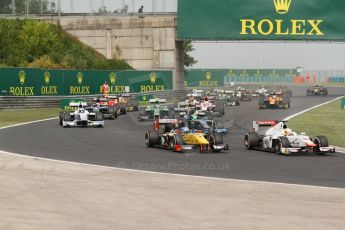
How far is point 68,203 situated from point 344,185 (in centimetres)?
550

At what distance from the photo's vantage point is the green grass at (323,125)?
1013 inches

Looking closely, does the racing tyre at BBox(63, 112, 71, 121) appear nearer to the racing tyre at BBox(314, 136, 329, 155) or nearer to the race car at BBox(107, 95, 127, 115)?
the race car at BBox(107, 95, 127, 115)

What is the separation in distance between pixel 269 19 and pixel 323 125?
23636 mm

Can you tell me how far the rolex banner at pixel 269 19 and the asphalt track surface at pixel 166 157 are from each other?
25.6 meters

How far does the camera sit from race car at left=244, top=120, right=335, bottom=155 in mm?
20016

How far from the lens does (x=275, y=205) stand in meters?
11.6

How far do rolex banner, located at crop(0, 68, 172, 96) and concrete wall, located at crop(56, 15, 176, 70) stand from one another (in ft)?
8.05

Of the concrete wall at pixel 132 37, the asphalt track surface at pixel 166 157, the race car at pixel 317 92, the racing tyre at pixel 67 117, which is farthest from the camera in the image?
the race car at pixel 317 92

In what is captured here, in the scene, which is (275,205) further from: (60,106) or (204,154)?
(60,106)

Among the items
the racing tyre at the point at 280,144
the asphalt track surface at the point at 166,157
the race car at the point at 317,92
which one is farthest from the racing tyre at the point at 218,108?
the race car at the point at 317,92

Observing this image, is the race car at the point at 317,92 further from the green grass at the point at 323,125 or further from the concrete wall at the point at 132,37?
the green grass at the point at 323,125

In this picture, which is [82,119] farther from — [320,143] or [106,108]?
[320,143]

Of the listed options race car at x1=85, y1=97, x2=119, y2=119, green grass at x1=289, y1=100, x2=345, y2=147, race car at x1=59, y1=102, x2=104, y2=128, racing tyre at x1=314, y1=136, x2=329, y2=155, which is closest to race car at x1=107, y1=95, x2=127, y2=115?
race car at x1=85, y1=97, x2=119, y2=119

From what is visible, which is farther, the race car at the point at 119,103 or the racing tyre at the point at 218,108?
the race car at the point at 119,103
